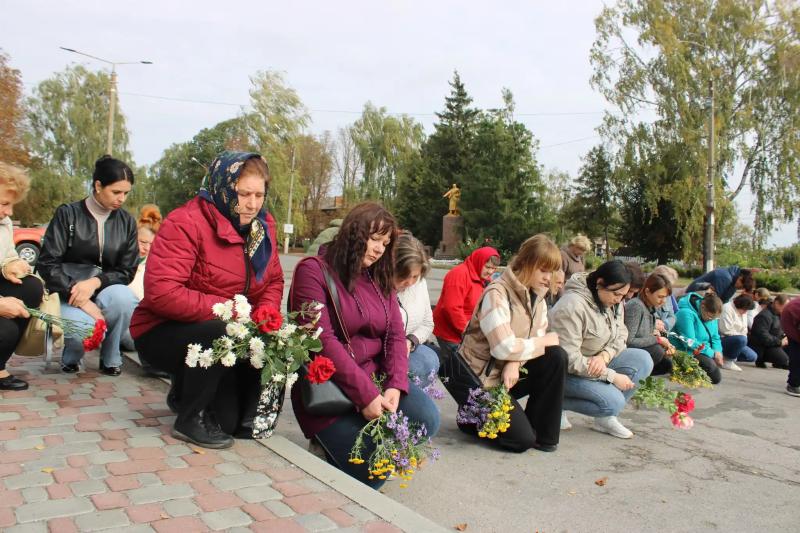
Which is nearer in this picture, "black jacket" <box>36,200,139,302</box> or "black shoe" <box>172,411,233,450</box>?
"black shoe" <box>172,411,233,450</box>

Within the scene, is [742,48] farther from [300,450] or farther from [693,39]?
[300,450]

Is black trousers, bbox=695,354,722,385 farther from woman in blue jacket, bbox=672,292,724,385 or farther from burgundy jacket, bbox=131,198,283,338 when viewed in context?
burgundy jacket, bbox=131,198,283,338

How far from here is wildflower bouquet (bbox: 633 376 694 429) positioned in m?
5.11

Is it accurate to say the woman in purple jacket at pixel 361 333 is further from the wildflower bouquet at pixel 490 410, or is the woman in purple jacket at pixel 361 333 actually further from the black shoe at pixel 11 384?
the black shoe at pixel 11 384

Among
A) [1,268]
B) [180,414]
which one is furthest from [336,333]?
[1,268]

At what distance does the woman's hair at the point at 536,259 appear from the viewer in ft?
15.3

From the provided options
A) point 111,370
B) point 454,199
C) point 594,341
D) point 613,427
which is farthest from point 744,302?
point 454,199

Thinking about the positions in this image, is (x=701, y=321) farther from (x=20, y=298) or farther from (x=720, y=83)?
(x=720, y=83)

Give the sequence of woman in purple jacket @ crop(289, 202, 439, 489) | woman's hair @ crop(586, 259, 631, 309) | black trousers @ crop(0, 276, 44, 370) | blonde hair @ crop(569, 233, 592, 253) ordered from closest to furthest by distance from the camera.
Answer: woman in purple jacket @ crop(289, 202, 439, 489), black trousers @ crop(0, 276, 44, 370), woman's hair @ crop(586, 259, 631, 309), blonde hair @ crop(569, 233, 592, 253)

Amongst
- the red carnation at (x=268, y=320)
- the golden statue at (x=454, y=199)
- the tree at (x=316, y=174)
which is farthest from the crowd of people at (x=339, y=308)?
the tree at (x=316, y=174)

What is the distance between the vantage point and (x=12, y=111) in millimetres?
28172

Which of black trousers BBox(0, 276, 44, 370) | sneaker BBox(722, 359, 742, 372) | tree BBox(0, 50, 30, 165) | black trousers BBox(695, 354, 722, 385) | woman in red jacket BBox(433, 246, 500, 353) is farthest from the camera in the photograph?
tree BBox(0, 50, 30, 165)

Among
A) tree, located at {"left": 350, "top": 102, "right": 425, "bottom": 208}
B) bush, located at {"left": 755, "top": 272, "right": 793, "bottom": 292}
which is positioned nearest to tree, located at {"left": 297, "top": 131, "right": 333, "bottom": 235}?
tree, located at {"left": 350, "top": 102, "right": 425, "bottom": 208}

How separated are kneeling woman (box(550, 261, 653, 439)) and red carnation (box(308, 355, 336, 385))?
2.39 meters
